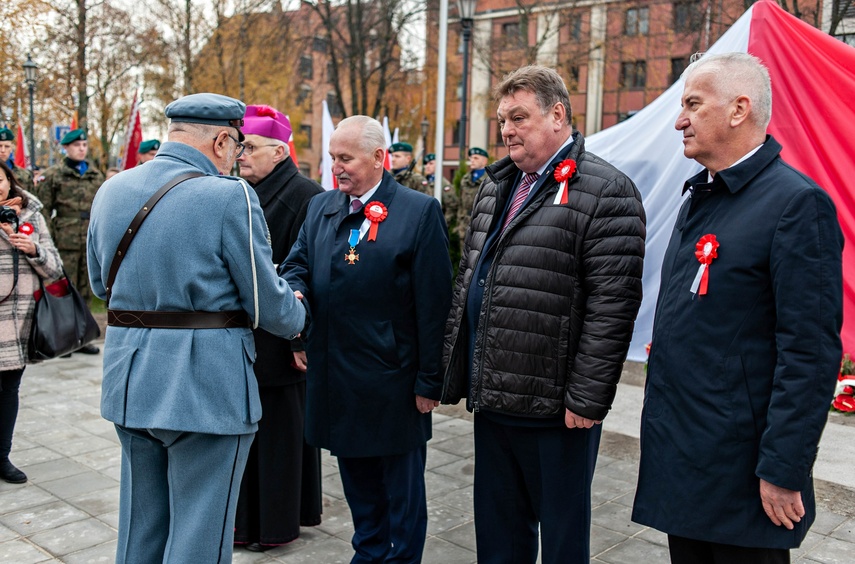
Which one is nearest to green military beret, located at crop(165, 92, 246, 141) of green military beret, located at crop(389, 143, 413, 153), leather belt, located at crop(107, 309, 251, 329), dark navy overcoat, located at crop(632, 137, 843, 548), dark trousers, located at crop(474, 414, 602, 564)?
leather belt, located at crop(107, 309, 251, 329)

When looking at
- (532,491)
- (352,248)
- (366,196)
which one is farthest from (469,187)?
(532,491)

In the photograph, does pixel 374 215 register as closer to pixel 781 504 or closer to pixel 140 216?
pixel 140 216

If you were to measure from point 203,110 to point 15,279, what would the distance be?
272 cm

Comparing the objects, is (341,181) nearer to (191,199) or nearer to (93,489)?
(191,199)

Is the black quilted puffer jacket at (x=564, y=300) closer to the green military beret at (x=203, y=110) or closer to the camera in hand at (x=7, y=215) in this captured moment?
the green military beret at (x=203, y=110)

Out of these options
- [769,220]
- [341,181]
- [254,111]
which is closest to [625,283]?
[769,220]

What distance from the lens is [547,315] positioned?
A: 2738mm

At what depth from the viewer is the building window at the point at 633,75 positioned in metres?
34.8

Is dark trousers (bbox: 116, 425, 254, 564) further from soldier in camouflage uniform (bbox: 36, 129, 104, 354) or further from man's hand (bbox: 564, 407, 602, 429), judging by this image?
soldier in camouflage uniform (bbox: 36, 129, 104, 354)

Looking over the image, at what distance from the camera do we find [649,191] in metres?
6.96

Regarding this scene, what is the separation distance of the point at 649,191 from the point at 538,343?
4627 millimetres

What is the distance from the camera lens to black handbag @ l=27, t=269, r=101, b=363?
477 cm

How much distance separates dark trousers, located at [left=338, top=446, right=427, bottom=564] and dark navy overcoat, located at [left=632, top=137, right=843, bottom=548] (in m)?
1.29

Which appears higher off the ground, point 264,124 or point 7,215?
point 264,124
